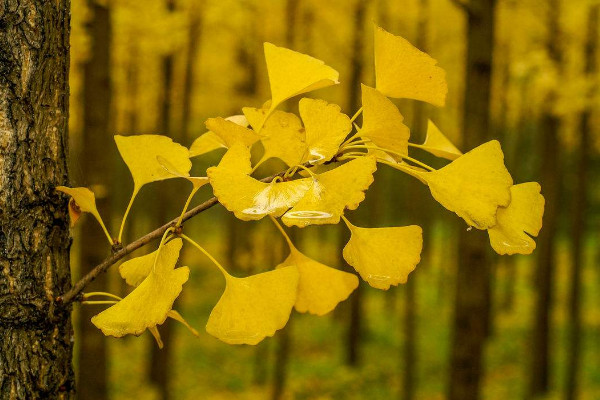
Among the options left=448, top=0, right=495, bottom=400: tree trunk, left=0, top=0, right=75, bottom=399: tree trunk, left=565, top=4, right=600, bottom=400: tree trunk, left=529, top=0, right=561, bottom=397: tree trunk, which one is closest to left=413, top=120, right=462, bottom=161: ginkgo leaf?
left=0, top=0, right=75, bottom=399: tree trunk

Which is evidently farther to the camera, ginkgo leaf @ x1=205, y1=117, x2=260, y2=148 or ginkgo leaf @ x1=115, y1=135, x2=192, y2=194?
ginkgo leaf @ x1=115, y1=135, x2=192, y2=194

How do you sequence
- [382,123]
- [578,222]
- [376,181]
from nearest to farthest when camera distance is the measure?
[382,123] < [578,222] < [376,181]

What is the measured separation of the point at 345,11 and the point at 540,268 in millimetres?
4650

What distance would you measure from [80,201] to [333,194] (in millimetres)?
407

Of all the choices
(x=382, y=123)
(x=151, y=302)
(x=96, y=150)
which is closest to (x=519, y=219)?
(x=382, y=123)

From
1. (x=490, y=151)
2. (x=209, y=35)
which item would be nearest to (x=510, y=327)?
(x=209, y=35)

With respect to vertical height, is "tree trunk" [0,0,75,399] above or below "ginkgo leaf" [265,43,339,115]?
below

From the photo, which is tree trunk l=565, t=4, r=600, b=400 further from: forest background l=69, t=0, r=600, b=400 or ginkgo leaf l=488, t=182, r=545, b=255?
ginkgo leaf l=488, t=182, r=545, b=255

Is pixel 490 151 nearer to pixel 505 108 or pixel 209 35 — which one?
pixel 209 35

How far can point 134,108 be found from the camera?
11.5 meters

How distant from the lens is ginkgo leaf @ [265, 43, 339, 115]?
0.80 m

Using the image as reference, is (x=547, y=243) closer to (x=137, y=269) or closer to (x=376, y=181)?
(x=376, y=181)

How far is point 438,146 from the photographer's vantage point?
0.93 meters

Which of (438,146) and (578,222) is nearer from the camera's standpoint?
(438,146)
